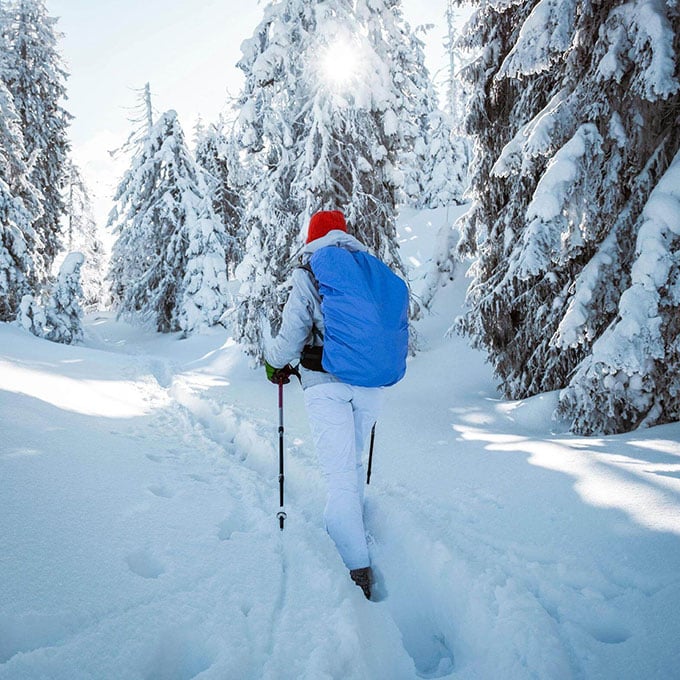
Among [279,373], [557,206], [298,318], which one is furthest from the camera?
[557,206]

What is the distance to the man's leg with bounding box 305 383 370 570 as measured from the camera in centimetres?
305

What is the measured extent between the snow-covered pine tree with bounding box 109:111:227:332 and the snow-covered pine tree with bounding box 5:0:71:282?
152 inches

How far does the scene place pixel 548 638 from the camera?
2.19m

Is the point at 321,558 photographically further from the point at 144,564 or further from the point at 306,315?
the point at 306,315

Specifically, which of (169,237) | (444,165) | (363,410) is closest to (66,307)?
(169,237)

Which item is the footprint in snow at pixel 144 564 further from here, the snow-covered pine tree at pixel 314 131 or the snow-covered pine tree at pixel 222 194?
the snow-covered pine tree at pixel 222 194

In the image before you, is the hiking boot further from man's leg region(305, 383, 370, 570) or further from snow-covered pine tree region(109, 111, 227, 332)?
snow-covered pine tree region(109, 111, 227, 332)

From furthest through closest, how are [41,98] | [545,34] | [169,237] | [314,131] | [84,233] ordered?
[84,233]
[41,98]
[169,237]
[314,131]
[545,34]

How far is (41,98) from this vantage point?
21.6 meters

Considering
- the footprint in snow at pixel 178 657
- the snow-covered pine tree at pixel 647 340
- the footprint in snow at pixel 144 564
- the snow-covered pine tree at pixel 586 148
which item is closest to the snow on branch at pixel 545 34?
the snow-covered pine tree at pixel 586 148

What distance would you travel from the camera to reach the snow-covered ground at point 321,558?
2.09 metres

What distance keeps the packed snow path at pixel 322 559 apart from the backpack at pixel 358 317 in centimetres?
128

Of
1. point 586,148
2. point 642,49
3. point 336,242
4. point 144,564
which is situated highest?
point 642,49

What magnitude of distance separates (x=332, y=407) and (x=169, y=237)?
19659mm
